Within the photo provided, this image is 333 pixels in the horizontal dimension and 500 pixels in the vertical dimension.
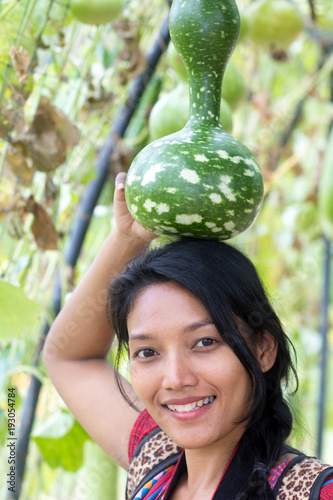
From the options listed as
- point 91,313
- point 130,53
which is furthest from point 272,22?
point 91,313

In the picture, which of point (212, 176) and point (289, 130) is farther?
point (289, 130)

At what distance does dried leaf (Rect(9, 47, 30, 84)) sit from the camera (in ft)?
3.52

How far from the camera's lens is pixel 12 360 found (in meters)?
1.58

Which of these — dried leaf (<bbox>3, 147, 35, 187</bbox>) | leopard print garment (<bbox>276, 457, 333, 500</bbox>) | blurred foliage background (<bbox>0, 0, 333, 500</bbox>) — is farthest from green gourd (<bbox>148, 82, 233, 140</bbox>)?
leopard print garment (<bbox>276, 457, 333, 500</bbox>)

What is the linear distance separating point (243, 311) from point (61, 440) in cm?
70

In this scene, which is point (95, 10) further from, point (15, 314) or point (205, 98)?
point (15, 314)

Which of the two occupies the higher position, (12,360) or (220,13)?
(220,13)

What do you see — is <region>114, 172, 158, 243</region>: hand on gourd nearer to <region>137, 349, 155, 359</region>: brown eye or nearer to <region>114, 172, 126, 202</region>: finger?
<region>114, 172, 126, 202</region>: finger

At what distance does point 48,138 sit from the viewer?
49.4 inches

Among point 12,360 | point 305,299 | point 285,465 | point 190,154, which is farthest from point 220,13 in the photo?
point 305,299

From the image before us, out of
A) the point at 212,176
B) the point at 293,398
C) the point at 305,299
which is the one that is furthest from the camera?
the point at 305,299

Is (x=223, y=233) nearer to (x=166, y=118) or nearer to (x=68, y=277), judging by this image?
(x=166, y=118)

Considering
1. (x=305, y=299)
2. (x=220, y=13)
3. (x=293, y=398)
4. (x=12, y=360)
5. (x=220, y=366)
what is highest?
(x=220, y=13)

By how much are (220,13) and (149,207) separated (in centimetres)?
28
